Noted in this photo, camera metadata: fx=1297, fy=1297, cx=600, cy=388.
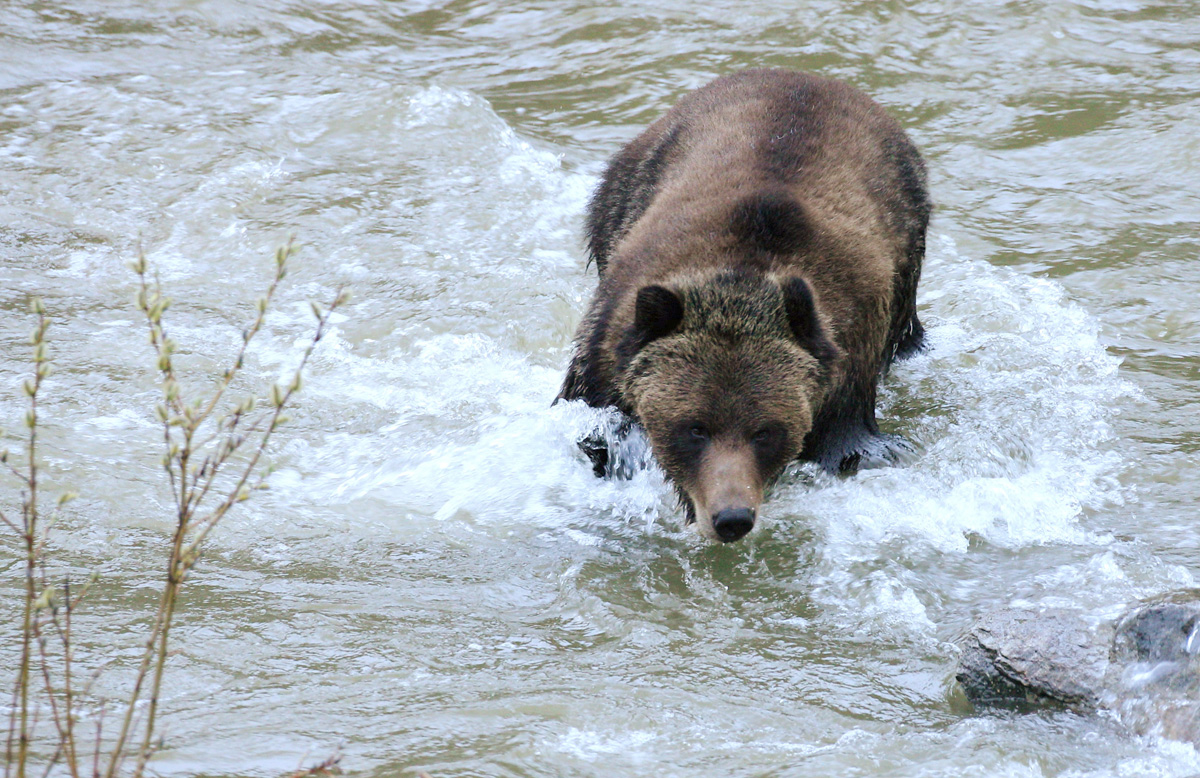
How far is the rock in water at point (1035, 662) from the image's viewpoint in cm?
428

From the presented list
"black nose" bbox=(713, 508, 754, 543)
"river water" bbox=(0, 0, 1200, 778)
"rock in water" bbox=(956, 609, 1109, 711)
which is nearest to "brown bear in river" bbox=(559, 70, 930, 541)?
"black nose" bbox=(713, 508, 754, 543)

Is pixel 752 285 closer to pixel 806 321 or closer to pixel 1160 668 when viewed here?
pixel 806 321

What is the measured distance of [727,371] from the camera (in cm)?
552

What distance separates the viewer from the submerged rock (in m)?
4.06

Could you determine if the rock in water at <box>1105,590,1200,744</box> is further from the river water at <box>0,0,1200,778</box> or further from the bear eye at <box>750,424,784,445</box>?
the bear eye at <box>750,424,784,445</box>

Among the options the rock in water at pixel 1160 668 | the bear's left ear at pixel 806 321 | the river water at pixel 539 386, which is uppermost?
the bear's left ear at pixel 806 321

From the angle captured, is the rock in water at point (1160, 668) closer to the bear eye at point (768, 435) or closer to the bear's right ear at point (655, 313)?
the bear eye at point (768, 435)

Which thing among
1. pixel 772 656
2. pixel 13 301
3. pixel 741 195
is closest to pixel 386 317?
pixel 13 301

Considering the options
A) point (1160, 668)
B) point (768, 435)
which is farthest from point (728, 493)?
point (1160, 668)

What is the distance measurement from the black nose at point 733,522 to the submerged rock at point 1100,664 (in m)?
1.03

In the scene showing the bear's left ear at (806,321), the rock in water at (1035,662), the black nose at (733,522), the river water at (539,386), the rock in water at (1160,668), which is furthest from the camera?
the bear's left ear at (806,321)

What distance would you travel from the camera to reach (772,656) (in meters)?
4.88

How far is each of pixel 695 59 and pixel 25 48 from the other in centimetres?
641

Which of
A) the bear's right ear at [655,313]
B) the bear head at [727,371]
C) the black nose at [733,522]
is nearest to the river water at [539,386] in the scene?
the black nose at [733,522]
